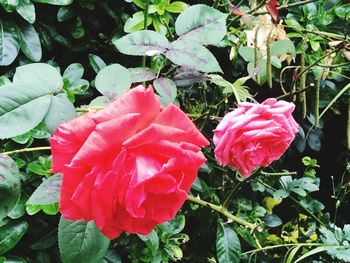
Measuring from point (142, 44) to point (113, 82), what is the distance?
106mm

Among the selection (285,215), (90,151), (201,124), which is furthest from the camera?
(285,215)

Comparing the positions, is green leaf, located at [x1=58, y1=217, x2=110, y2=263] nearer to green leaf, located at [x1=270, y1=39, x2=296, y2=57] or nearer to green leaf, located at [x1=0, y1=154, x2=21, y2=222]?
green leaf, located at [x1=0, y1=154, x2=21, y2=222]

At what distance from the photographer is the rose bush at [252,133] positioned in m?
0.71

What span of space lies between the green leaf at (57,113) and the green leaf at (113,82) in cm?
7

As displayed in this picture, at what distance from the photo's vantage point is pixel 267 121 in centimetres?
71

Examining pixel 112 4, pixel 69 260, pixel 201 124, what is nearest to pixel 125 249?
pixel 201 124

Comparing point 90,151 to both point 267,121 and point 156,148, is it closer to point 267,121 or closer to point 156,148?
point 156,148

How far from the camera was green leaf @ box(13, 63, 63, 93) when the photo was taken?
2.38 feet

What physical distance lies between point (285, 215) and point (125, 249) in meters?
0.69

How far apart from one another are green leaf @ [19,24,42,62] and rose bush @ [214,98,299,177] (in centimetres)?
55

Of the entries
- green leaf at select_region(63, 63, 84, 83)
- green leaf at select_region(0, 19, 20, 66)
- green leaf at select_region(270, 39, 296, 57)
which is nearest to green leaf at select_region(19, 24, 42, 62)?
green leaf at select_region(0, 19, 20, 66)

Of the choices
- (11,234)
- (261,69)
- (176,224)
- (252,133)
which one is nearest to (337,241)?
(176,224)

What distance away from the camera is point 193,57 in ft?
2.69

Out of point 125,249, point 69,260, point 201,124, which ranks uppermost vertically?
point 69,260
